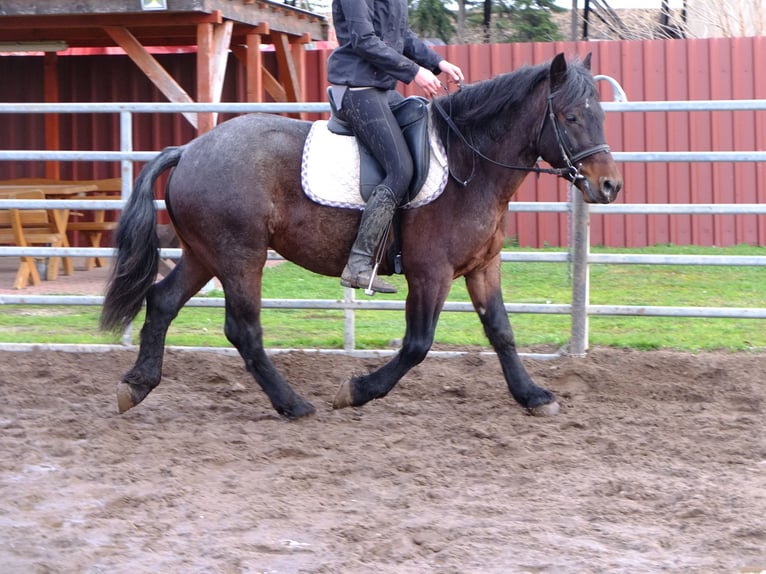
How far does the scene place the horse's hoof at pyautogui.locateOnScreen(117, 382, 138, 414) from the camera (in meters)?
5.65

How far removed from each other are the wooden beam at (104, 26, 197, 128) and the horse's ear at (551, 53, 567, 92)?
20.4 feet

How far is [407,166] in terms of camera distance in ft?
17.4

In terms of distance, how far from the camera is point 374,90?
5.42 metres

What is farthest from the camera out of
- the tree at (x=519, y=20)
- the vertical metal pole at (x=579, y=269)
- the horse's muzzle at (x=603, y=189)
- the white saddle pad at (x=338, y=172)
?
the tree at (x=519, y=20)

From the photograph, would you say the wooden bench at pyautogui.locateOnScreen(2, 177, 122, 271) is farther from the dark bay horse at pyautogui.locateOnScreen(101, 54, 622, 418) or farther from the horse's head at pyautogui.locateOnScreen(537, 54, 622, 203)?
the horse's head at pyautogui.locateOnScreen(537, 54, 622, 203)

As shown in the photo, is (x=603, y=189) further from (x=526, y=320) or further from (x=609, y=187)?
(x=526, y=320)

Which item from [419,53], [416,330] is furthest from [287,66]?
[416,330]

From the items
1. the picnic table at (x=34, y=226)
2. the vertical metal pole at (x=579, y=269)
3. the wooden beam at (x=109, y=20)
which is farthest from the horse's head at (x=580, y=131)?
the wooden beam at (x=109, y=20)

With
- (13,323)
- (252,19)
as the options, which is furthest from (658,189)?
(13,323)

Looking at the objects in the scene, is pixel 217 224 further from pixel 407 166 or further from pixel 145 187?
pixel 407 166

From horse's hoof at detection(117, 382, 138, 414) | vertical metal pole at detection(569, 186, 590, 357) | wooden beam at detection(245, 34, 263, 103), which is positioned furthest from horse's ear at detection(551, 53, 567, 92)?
wooden beam at detection(245, 34, 263, 103)

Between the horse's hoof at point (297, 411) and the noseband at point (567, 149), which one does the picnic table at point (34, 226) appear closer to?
the horse's hoof at point (297, 411)

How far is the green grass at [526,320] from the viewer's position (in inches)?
303

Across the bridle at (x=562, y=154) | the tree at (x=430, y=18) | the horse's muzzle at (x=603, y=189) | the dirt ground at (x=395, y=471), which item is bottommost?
the dirt ground at (x=395, y=471)
